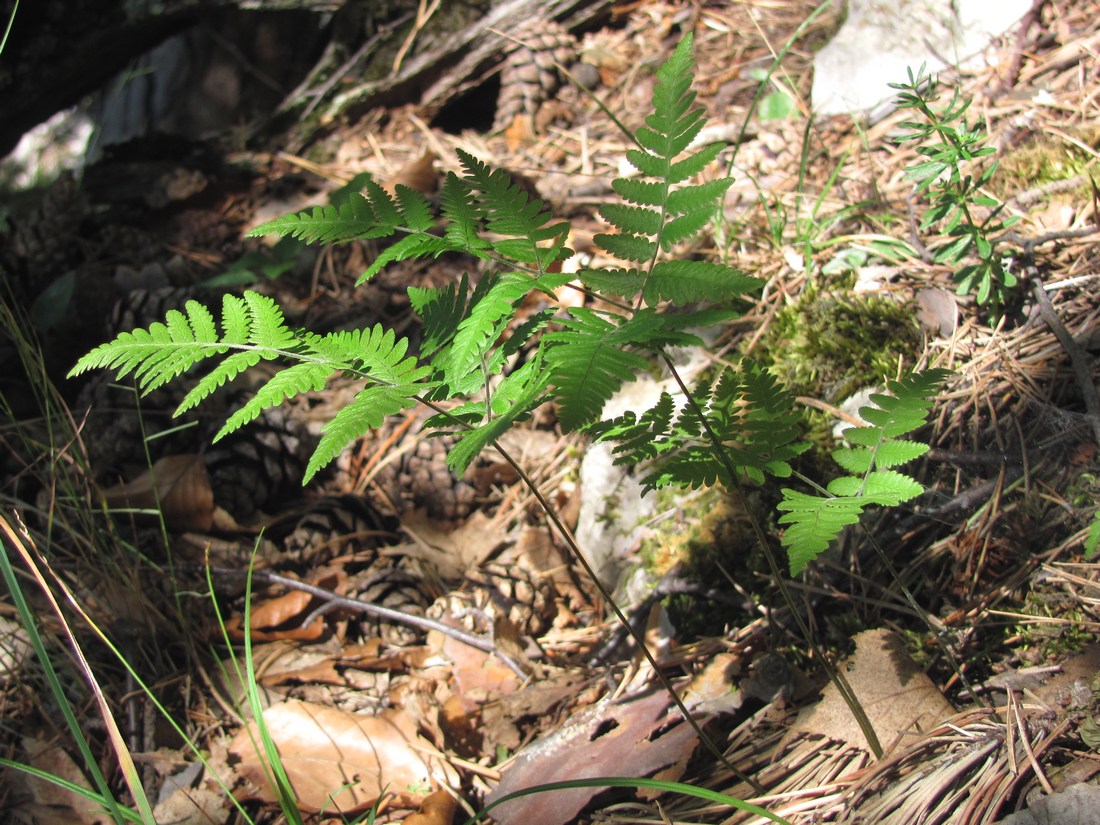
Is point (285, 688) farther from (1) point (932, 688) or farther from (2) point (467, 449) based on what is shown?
(1) point (932, 688)

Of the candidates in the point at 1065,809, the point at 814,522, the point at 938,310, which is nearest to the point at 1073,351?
the point at 938,310

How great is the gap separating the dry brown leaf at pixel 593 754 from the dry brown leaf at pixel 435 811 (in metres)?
0.10

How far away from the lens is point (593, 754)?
5.95 ft

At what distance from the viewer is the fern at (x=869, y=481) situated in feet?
4.71

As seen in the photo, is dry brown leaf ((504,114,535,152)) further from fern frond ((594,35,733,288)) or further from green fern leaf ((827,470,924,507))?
green fern leaf ((827,470,924,507))

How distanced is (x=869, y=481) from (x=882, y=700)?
1.54 ft

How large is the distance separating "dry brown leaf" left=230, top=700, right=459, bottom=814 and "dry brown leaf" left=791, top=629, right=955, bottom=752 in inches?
35.8

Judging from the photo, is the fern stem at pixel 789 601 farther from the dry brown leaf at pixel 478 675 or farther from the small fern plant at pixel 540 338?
the dry brown leaf at pixel 478 675

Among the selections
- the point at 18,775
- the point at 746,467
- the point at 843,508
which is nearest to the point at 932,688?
the point at 843,508

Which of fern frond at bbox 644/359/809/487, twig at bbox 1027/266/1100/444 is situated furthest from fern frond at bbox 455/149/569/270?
twig at bbox 1027/266/1100/444

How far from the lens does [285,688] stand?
2.26 meters

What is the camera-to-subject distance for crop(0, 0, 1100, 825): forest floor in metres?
1.67

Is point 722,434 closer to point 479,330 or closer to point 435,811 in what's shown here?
point 479,330

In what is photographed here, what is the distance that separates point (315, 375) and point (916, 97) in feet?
5.17
